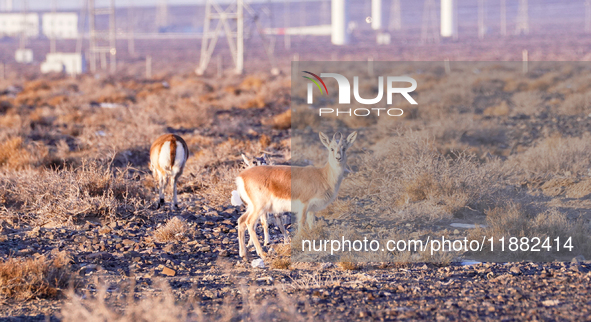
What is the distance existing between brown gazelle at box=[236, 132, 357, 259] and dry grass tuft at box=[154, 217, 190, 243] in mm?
990

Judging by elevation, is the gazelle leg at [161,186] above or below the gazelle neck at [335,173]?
below

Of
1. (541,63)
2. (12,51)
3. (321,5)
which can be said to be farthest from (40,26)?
(541,63)

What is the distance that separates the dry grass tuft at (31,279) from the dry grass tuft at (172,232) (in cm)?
164

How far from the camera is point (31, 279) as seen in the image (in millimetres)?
4859

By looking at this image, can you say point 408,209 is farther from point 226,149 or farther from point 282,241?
point 226,149

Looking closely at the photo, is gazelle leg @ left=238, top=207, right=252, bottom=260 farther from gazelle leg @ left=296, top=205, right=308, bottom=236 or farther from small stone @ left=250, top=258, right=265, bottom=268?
gazelle leg @ left=296, top=205, right=308, bottom=236

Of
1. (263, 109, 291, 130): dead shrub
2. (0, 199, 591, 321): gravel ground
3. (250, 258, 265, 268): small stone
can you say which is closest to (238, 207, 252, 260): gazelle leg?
(0, 199, 591, 321): gravel ground

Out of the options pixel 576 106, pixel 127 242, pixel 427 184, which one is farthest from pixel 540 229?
pixel 576 106

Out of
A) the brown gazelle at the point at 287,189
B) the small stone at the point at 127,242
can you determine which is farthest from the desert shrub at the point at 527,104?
the small stone at the point at 127,242

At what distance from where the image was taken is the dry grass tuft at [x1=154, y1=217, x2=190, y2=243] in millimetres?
6645

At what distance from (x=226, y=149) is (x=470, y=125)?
212 inches

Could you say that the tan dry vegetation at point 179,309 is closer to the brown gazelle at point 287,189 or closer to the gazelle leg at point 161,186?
the brown gazelle at point 287,189

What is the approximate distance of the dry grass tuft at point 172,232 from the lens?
664 centimetres

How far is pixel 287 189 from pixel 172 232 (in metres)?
1.65
